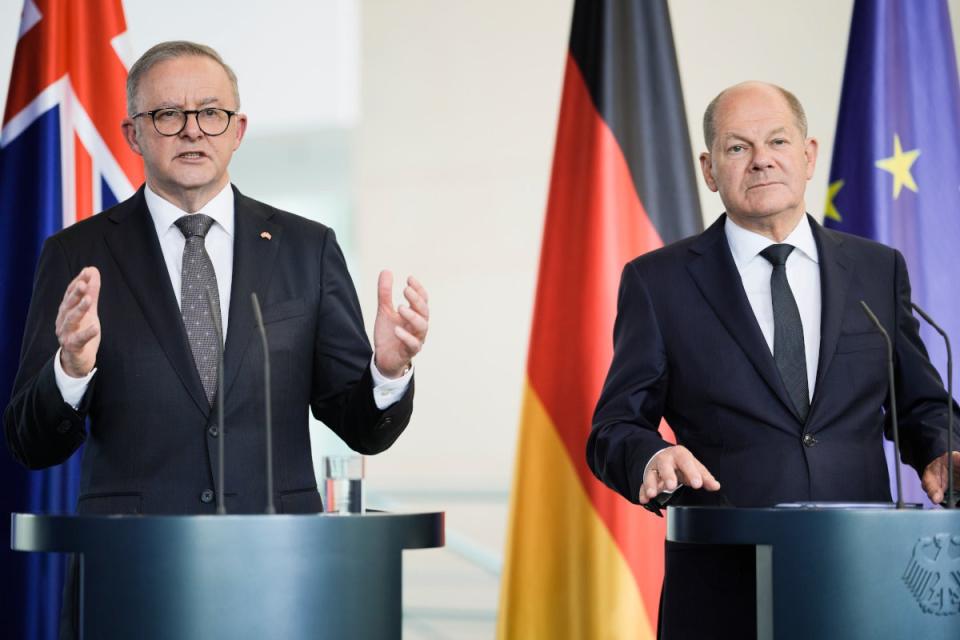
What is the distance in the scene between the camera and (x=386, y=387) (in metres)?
2.12

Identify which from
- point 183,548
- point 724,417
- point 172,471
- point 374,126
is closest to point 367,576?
point 183,548

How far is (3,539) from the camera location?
314cm

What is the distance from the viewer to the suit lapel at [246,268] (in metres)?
2.18

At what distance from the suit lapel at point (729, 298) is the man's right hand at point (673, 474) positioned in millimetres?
339

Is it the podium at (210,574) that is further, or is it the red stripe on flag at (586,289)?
the red stripe on flag at (586,289)

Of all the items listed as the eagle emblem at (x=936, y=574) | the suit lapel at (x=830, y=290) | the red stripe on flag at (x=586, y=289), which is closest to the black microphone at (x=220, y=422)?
the eagle emblem at (x=936, y=574)

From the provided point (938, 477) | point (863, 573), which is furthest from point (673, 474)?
point (938, 477)

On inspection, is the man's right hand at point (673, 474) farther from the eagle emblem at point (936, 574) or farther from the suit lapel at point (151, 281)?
the suit lapel at point (151, 281)

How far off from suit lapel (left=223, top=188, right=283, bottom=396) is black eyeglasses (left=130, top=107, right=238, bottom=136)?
14 cm

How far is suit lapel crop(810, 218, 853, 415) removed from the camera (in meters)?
2.22

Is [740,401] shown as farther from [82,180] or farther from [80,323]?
[82,180]

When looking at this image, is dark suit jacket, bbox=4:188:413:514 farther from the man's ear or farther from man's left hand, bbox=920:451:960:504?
man's left hand, bbox=920:451:960:504

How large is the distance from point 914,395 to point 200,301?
134cm

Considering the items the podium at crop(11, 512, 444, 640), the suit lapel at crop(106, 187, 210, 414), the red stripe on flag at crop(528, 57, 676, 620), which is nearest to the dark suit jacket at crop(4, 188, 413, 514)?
the suit lapel at crop(106, 187, 210, 414)
